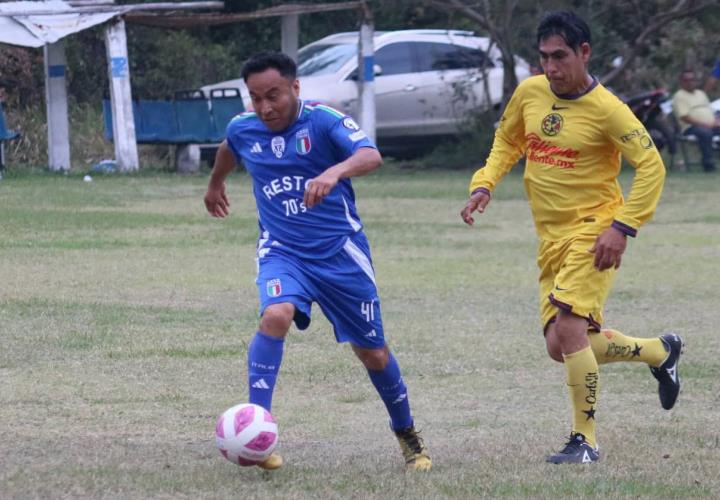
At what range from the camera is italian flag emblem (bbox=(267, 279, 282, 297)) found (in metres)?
5.37

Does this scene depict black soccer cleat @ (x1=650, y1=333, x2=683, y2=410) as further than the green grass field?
Yes

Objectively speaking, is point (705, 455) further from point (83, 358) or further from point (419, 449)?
point (83, 358)

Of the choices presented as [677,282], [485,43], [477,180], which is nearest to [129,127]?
[485,43]

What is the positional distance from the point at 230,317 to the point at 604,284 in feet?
14.2

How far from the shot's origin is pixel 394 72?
74.9 feet

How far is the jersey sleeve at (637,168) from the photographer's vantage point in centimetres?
562

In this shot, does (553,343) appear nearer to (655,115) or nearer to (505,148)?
(505,148)

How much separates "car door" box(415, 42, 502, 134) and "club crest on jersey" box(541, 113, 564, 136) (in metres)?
16.5

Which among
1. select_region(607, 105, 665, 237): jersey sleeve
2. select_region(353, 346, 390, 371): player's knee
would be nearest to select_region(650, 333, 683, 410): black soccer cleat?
select_region(607, 105, 665, 237): jersey sleeve

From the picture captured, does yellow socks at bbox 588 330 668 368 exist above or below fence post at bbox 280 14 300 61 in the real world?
below

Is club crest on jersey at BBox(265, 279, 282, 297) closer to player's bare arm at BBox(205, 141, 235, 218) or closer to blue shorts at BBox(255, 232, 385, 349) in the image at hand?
blue shorts at BBox(255, 232, 385, 349)

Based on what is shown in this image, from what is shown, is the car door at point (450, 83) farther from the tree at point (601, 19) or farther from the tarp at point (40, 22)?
the tarp at point (40, 22)

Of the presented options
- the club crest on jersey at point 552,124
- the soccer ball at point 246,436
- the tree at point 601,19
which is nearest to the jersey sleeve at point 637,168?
the club crest on jersey at point 552,124

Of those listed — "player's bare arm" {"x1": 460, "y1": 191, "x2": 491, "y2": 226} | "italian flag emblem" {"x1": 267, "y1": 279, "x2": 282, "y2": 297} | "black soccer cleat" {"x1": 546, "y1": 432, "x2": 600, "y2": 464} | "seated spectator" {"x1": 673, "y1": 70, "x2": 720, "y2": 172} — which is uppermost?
"player's bare arm" {"x1": 460, "y1": 191, "x2": 491, "y2": 226}
